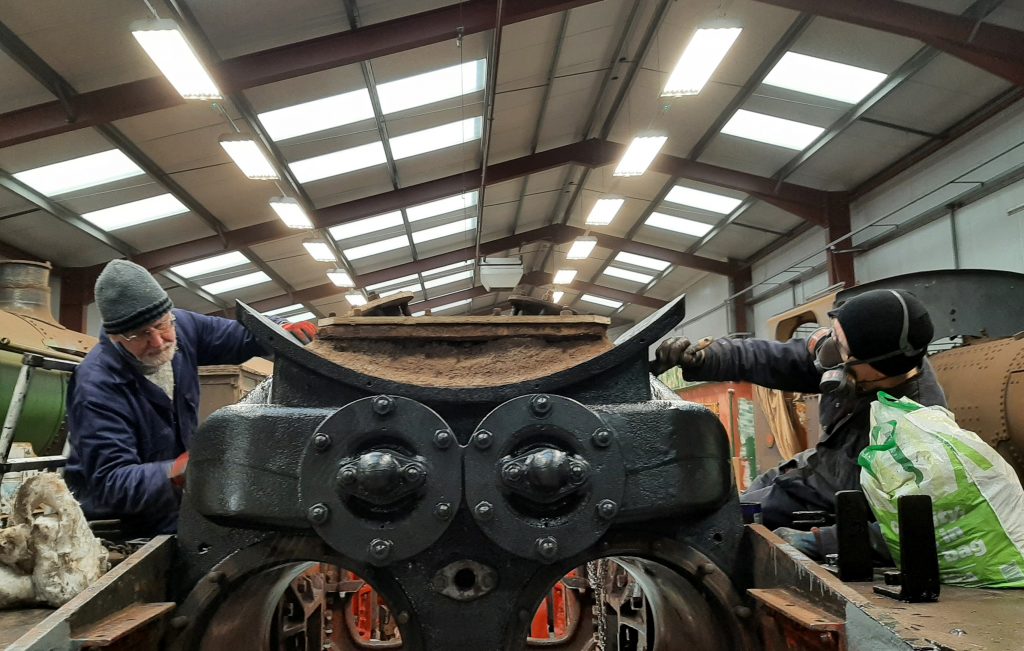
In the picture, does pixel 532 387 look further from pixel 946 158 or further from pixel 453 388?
pixel 946 158

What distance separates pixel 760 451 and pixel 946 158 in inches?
170

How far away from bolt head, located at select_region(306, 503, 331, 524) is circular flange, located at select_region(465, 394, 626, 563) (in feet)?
0.96

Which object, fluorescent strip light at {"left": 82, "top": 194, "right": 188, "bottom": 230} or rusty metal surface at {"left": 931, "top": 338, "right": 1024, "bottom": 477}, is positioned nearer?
rusty metal surface at {"left": 931, "top": 338, "right": 1024, "bottom": 477}

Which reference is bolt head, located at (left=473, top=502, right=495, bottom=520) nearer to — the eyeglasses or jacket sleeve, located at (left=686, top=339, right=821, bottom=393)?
jacket sleeve, located at (left=686, top=339, right=821, bottom=393)

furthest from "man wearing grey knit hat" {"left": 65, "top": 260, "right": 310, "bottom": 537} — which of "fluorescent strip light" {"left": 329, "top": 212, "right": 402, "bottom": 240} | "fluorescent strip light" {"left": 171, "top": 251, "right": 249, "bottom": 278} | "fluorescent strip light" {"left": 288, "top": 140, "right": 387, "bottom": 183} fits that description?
"fluorescent strip light" {"left": 171, "top": 251, "right": 249, "bottom": 278}

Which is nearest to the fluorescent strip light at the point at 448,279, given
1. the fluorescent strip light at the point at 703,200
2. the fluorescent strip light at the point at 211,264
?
the fluorescent strip light at the point at 211,264

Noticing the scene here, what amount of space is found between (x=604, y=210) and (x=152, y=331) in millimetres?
9868

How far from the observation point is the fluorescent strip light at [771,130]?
29.9 feet

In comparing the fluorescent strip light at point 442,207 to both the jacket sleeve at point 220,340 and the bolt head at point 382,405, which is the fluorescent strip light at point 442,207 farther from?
the bolt head at point 382,405

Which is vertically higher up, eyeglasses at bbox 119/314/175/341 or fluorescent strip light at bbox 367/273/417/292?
fluorescent strip light at bbox 367/273/417/292

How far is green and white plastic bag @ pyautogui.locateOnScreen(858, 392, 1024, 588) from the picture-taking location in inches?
66.5

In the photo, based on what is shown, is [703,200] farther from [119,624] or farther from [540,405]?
[119,624]

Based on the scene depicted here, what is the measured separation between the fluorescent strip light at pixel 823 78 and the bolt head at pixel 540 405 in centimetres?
719

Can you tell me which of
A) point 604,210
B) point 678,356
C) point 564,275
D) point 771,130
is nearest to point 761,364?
point 678,356
